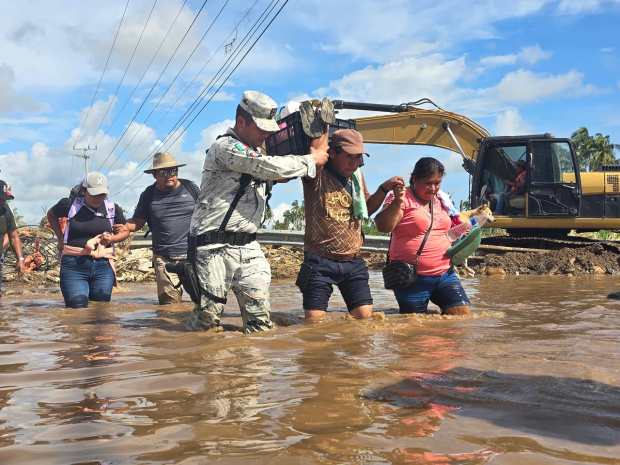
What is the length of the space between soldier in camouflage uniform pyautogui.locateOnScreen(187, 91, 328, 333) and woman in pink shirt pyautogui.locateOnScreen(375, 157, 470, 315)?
4.30ft

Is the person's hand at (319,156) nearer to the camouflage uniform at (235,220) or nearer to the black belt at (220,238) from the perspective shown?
the camouflage uniform at (235,220)

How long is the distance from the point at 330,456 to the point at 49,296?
29.0 ft

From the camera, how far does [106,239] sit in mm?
6840

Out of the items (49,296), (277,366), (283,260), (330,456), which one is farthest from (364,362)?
(283,260)

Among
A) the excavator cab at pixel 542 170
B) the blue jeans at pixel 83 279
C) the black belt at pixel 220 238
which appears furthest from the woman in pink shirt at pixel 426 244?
the excavator cab at pixel 542 170

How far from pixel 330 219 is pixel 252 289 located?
970mm

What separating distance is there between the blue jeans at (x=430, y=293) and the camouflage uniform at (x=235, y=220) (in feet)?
5.19

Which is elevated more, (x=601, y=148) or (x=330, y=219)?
(x=601, y=148)

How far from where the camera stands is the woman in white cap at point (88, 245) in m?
6.79

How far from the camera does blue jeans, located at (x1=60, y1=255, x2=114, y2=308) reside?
22.2ft

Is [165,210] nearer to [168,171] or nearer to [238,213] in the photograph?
[168,171]

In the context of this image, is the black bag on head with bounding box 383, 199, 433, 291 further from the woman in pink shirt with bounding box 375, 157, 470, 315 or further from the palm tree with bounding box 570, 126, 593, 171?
the palm tree with bounding box 570, 126, 593, 171

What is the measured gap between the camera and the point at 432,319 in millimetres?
5430

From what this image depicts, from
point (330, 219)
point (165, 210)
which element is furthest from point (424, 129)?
point (330, 219)
